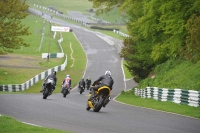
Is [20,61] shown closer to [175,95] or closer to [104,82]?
[175,95]

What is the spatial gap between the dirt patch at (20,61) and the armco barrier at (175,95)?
29.1 metres

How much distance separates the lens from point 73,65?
225ft

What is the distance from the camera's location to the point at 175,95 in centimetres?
2539

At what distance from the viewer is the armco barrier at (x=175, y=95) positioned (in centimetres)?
2245

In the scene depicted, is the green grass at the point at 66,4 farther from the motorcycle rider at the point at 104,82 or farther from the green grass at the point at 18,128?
the green grass at the point at 18,128

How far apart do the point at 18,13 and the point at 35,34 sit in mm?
43405

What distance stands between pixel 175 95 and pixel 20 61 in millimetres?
40726

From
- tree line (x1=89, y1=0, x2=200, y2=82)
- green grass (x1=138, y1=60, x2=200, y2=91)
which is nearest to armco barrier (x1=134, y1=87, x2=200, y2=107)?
green grass (x1=138, y1=60, x2=200, y2=91)

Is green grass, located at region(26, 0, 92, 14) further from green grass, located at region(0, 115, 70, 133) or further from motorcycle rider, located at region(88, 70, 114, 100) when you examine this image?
green grass, located at region(0, 115, 70, 133)

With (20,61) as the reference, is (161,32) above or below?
above

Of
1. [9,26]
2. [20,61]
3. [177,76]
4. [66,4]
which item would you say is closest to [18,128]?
[177,76]

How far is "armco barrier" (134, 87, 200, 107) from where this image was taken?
73.7 feet

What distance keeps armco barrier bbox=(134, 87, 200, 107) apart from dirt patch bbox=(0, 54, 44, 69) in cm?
2908

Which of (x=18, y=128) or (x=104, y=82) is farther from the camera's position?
(x=104, y=82)
